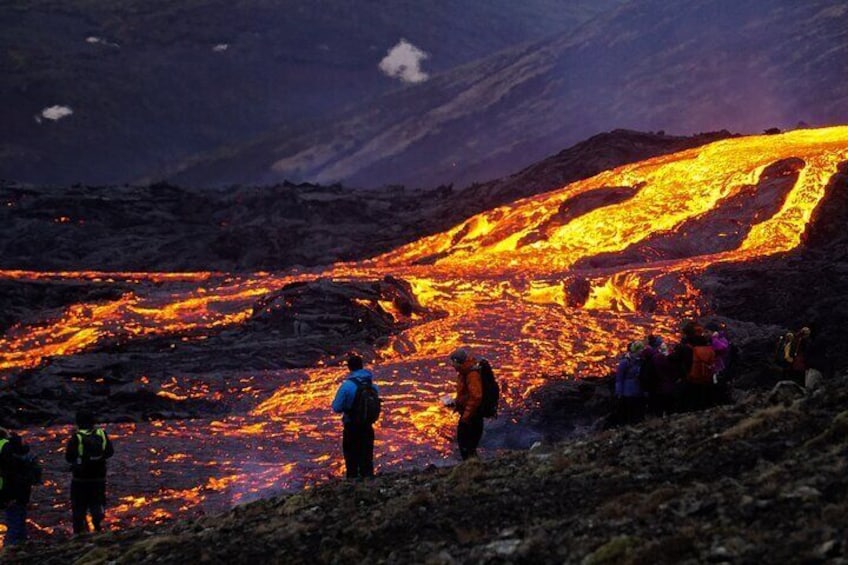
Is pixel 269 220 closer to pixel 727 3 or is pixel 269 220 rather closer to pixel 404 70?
pixel 727 3

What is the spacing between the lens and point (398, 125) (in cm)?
9969

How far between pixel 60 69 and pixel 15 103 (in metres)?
7.50

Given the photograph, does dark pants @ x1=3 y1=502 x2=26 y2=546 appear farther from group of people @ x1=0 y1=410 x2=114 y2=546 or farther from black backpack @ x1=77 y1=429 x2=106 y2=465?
black backpack @ x1=77 y1=429 x2=106 y2=465

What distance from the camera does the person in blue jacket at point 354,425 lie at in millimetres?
10672

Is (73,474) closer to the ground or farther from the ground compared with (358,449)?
farther from the ground

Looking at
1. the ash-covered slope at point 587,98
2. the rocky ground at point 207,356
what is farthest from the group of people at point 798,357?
the ash-covered slope at point 587,98

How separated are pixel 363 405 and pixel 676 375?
3811 millimetres

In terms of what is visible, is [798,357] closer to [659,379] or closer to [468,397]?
[659,379]

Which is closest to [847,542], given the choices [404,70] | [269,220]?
[269,220]

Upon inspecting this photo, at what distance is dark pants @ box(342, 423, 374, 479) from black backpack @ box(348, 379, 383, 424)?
0.15 metres

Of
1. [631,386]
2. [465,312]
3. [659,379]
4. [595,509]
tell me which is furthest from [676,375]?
[465,312]

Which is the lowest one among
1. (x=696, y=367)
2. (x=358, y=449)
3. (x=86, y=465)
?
(x=358, y=449)

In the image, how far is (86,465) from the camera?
420 inches

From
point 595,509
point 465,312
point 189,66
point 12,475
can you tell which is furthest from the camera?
point 189,66
